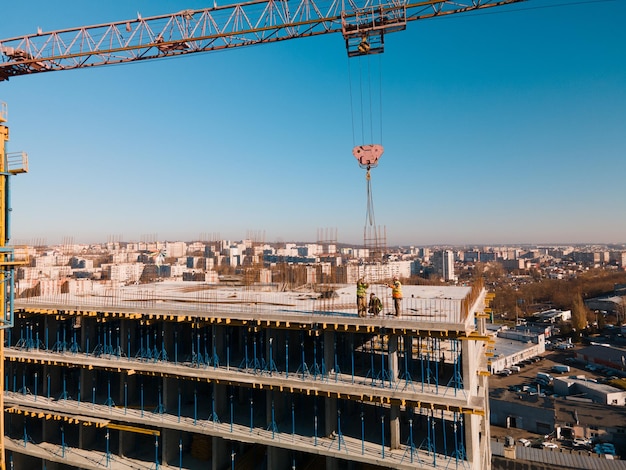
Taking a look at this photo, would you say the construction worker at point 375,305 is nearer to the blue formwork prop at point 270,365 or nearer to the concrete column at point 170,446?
the blue formwork prop at point 270,365

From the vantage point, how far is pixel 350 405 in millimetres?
21625

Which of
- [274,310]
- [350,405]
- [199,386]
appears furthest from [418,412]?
[199,386]

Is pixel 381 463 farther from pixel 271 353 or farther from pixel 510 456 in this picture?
pixel 510 456

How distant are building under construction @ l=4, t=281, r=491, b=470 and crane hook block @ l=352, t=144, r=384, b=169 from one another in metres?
7.34

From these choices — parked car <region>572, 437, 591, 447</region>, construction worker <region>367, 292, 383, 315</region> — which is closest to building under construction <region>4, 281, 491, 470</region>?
construction worker <region>367, 292, 383, 315</region>

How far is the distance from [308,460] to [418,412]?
6.14 metres

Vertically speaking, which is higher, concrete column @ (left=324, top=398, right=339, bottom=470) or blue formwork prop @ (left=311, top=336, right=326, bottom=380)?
blue formwork prop @ (left=311, top=336, right=326, bottom=380)

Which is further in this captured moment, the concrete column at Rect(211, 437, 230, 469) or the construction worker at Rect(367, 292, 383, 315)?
the concrete column at Rect(211, 437, 230, 469)

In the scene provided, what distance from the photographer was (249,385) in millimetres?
18281

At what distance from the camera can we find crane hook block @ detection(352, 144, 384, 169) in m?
20.9

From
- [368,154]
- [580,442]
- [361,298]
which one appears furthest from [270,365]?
[580,442]

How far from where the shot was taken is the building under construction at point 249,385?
16.6 metres

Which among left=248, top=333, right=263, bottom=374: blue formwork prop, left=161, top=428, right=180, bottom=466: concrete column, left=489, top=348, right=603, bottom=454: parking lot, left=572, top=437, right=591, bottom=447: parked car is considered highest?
left=248, top=333, right=263, bottom=374: blue formwork prop

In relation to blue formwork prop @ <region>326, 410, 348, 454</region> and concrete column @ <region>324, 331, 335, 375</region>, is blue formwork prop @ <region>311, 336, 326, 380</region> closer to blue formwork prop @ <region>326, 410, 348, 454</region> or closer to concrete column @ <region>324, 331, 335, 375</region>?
concrete column @ <region>324, 331, 335, 375</region>
